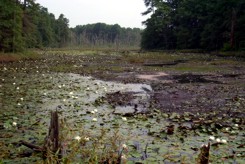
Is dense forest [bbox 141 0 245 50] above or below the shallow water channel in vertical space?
above

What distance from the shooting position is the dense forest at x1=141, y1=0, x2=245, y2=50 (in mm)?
49850

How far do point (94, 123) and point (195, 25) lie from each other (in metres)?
64.3

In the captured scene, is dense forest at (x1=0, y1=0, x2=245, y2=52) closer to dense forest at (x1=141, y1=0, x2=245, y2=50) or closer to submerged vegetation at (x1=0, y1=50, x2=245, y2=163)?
dense forest at (x1=141, y1=0, x2=245, y2=50)

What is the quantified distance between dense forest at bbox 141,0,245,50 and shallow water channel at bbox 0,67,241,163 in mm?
39915

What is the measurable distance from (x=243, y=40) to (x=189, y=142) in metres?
45.3

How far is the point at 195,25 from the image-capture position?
6869cm

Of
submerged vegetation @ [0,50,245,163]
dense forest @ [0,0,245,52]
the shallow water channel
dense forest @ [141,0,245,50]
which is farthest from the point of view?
dense forest @ [141,0,245,50]

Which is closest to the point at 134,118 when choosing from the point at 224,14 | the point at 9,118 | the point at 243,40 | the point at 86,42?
the point at 9,118

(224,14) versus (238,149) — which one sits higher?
(224,14)

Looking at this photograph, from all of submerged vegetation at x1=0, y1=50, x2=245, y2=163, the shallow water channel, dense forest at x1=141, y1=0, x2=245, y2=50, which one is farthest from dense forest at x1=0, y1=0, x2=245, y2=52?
the shallow water channel

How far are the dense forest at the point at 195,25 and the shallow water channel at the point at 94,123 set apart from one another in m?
39.9

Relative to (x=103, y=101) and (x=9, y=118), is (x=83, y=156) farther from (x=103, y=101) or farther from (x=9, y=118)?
(x=103, y=101)

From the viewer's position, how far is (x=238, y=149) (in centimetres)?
677

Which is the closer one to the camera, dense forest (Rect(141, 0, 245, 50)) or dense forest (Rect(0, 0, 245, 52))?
dense forest (Rect(0, 0, 245, 52))
